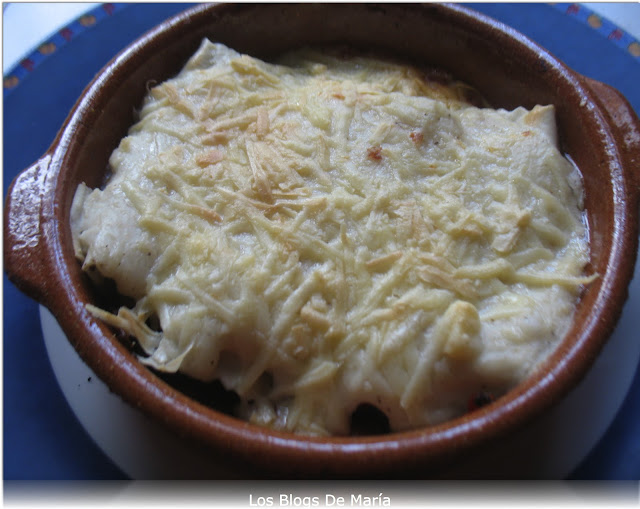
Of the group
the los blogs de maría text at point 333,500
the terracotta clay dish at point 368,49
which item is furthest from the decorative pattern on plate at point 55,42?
the los blogs de maría text at point 333,500

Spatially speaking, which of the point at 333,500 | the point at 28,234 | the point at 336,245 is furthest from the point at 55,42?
the point at 333,500

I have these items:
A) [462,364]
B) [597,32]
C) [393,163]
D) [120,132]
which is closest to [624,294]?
[462,364]

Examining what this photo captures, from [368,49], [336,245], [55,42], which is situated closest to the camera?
[336,245]

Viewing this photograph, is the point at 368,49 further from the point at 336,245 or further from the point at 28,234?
the point at 28,234

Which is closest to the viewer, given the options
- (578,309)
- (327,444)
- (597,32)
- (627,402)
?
(327,444)

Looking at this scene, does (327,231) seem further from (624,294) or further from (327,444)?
(624,294)

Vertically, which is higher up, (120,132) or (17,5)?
(17,5)
